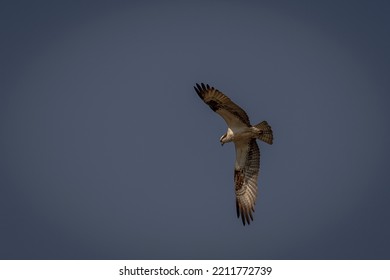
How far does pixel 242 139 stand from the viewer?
17531 millimetres

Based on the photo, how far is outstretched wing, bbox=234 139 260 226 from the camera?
17797 mm

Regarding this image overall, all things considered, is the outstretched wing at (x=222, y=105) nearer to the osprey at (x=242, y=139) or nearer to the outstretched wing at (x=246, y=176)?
the osprey at (x=242, y=139)

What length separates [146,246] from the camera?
169ft

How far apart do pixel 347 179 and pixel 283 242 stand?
17.9 metres

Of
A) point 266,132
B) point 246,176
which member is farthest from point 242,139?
point 246,176

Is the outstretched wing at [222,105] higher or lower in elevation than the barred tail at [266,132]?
higher

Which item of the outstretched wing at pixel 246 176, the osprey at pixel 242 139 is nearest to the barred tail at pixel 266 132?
the osprey at pixel 242 139

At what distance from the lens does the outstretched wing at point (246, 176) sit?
701 inches

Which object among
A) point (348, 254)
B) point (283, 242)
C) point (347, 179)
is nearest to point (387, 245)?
point (348, 254)

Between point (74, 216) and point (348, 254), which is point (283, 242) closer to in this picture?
point (74, 216)

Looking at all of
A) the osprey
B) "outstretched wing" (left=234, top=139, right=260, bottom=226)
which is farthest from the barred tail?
"outstretched wing" (left=234, top=139, right=260, bottom=226)

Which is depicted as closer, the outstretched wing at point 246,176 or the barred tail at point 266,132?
the barred tail at point 266,132

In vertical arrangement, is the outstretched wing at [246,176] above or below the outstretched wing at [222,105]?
below
